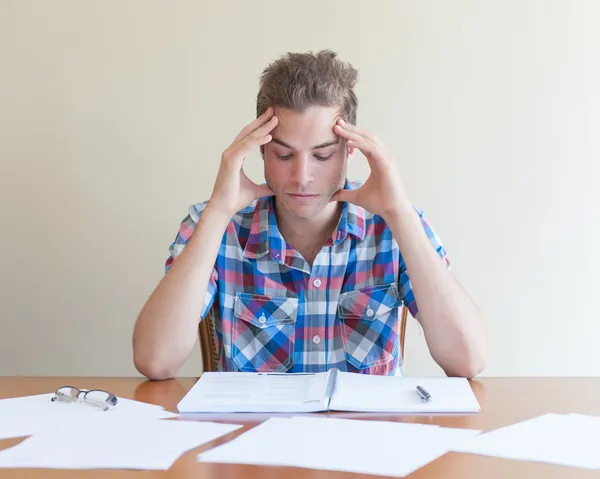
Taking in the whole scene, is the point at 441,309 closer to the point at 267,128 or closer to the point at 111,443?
the point at 267,128

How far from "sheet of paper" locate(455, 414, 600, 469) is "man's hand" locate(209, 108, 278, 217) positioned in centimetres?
75

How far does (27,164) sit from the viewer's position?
80.9 inches

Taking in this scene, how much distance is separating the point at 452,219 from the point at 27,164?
4.01ft

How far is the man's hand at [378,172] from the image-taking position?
4.81 ft

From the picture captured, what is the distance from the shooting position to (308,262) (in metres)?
1.61

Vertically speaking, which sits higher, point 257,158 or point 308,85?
point 308,85

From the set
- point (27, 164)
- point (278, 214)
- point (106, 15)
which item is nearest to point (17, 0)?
point (106, 15)

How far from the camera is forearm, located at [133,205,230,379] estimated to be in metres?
1.39

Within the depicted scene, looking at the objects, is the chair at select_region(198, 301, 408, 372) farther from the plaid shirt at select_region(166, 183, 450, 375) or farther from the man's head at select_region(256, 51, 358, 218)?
the man's head at select_region(256, 51, 358, 218)

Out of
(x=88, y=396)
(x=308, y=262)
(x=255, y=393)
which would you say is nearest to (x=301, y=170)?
(x=308, y=262)

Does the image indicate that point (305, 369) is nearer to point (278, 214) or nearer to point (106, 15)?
point (278, 214)

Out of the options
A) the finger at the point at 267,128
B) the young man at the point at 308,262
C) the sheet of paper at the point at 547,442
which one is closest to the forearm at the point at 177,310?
the young man at the point at 308,262

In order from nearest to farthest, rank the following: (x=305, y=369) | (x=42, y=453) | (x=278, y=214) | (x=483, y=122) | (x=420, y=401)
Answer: (x=42, y=453) → (x=420, y=401) → (x=305, y=369) → (x=278, y=214) → (x=483, y=122)

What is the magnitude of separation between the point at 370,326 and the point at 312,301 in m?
0.14
